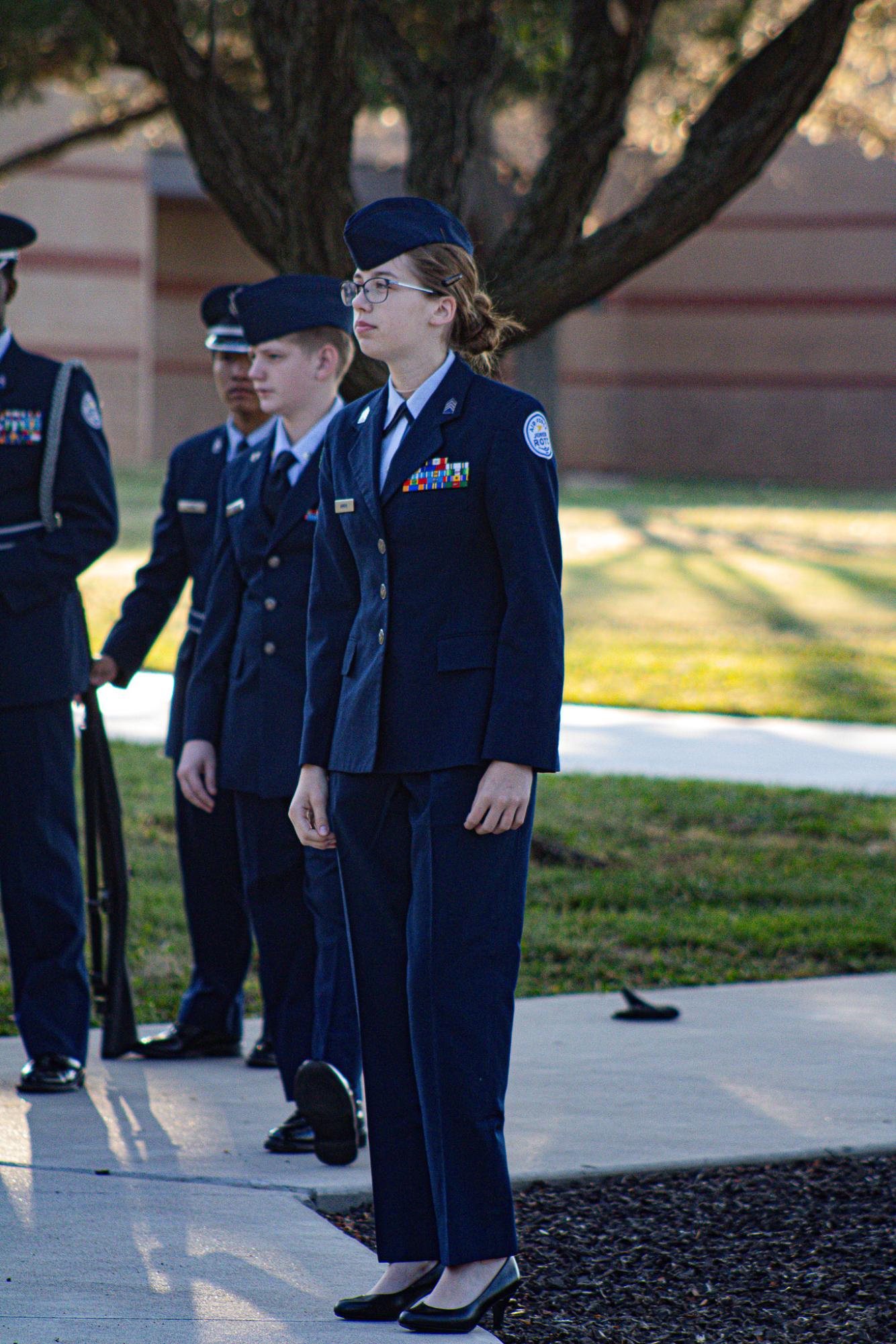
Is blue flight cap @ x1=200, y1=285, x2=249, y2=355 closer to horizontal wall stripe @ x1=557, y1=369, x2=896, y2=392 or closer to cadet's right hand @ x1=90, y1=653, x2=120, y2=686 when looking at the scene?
cadet's right hand @ x1=90, y1=653, x2=120, y2=686

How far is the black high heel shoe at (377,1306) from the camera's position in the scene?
3191mm

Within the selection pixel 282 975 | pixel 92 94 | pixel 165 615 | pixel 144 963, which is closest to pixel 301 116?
pixel 165 615

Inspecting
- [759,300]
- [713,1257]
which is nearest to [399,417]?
[713,1257]

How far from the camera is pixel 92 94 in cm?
1686

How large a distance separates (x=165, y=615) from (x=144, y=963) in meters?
1.53

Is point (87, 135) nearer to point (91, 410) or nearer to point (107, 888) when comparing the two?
point (91, 410)

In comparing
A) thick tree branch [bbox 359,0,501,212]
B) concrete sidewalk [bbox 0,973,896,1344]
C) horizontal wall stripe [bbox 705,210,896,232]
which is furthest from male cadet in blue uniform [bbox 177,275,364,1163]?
horizontal wall stripe [bbox 705,210,896,232]

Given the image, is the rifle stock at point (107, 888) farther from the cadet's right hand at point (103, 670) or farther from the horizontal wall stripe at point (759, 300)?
the horizontal wall stripe at point (759, 300)

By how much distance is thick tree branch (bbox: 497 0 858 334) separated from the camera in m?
6.87

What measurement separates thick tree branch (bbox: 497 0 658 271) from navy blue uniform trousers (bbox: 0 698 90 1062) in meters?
3.26

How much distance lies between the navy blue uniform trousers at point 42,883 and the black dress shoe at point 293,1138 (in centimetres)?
75

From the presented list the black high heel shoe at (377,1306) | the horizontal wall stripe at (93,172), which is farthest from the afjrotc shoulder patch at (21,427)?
the horizontal wall stripe at (93,172)

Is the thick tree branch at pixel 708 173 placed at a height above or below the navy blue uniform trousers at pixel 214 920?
above

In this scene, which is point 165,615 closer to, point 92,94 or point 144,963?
point 144,963
